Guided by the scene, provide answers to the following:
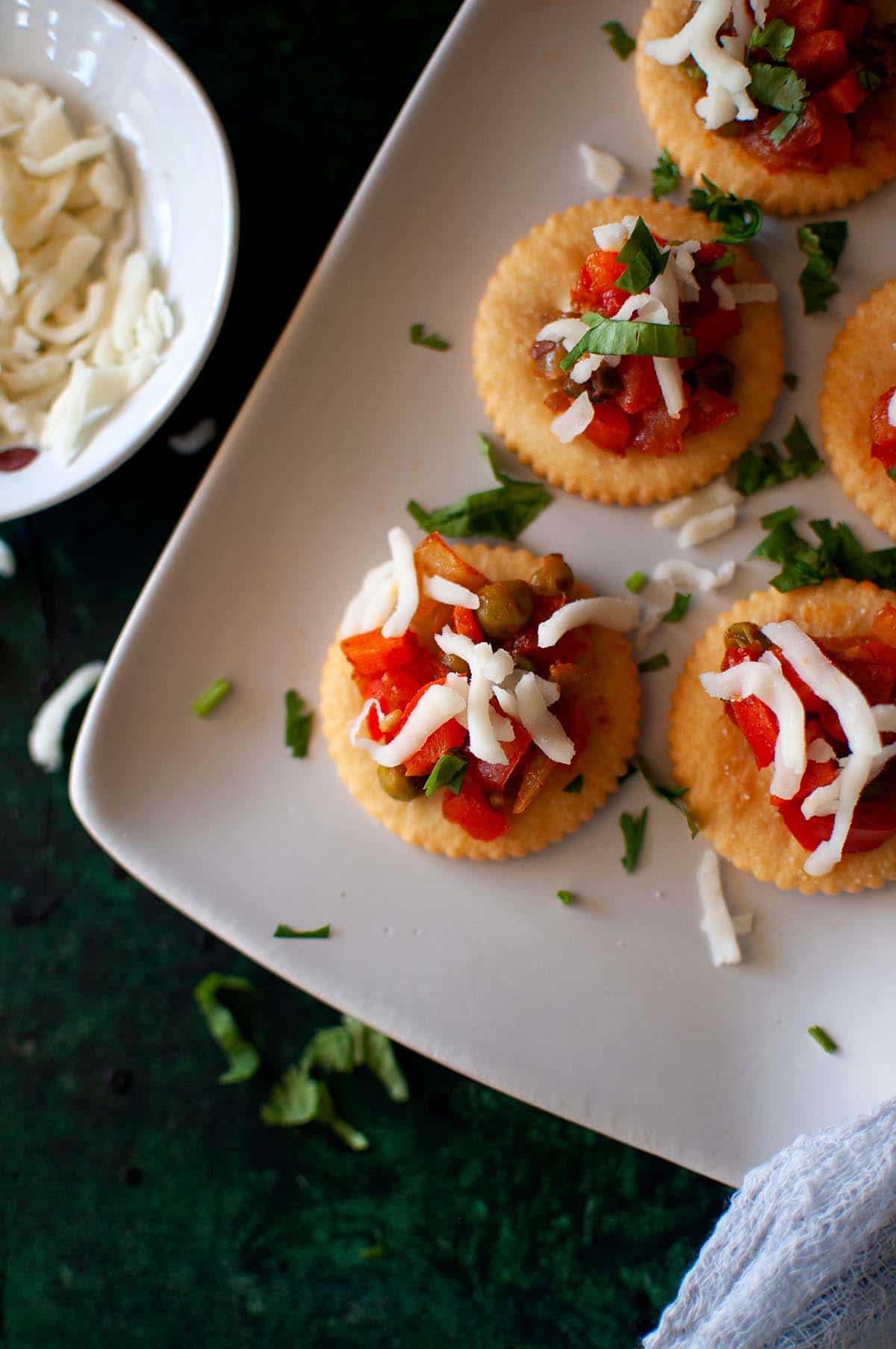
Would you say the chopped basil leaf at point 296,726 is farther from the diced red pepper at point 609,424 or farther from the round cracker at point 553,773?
the diced red pepper at point 609,424

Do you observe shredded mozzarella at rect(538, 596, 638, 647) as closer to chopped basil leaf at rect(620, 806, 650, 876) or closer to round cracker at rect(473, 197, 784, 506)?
round cracker at rect(473, 197, 784, 506)

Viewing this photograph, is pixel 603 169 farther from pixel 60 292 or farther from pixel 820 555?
pixel 60 292

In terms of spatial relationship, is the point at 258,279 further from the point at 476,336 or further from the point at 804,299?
the point at 804,299

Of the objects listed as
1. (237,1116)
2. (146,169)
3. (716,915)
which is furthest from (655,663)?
(146,169)

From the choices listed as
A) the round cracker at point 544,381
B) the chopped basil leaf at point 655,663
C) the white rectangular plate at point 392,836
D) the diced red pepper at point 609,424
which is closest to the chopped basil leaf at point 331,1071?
the white rectangular plate at point 392,836

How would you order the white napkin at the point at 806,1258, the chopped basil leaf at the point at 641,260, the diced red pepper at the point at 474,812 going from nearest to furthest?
the white napkin at the point at 806,1258
the chopped basil leaf at the point at 641,260
the diced red pepper at the point at 474,812
